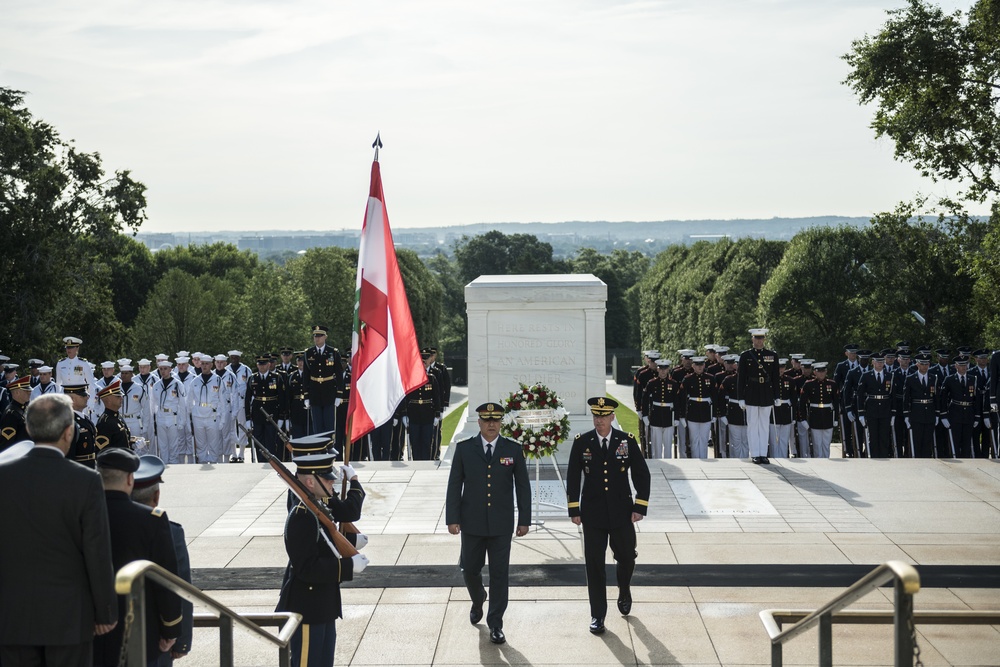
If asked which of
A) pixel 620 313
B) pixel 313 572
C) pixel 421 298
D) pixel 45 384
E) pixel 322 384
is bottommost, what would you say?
pixel 620 313

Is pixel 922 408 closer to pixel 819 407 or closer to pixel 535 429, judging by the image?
pixel 819 407

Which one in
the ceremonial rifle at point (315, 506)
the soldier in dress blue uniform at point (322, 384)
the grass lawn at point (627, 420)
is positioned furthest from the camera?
the grass lawn at point (627, 420)

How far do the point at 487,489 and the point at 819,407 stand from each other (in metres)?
9.71

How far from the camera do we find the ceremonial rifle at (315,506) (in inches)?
226

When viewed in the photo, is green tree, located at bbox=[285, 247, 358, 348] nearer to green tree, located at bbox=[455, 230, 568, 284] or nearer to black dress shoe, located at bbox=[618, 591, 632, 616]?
black dress shoe, located at bbox=[618, 591, 632, 616]

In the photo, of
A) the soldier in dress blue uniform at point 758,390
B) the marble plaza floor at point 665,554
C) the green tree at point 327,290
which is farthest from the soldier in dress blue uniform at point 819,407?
the green tree at point 327,290

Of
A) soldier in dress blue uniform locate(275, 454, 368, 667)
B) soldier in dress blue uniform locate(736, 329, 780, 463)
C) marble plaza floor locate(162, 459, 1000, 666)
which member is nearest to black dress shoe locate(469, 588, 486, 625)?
marble plaza floor locate(162, 459, 1000, 666)

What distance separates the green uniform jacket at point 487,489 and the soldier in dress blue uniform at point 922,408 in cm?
964

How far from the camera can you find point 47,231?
2550 centimetres

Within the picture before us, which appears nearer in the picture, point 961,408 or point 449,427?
point 961,408

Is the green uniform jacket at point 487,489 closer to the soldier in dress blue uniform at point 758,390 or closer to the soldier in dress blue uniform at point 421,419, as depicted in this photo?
the soldier in dress blue uniform at point 758,390

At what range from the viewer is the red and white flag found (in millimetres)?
7695

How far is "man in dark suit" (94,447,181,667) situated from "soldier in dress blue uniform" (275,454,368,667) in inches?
41.2

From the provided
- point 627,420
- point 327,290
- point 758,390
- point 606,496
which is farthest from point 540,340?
point 327,290
